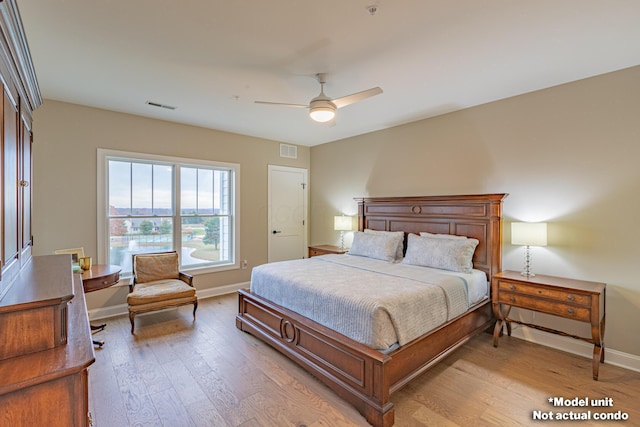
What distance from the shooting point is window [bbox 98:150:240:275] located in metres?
4.10

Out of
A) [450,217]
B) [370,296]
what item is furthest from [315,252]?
[370,296]

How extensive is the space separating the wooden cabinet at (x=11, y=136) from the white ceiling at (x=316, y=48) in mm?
360

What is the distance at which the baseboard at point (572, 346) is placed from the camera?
274 centimetres

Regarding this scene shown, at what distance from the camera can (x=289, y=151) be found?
5.86 metres

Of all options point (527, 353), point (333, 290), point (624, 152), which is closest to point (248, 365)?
point (333, 290)

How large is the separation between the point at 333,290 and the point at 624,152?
300 cm

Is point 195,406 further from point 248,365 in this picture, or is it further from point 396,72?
point 396,72

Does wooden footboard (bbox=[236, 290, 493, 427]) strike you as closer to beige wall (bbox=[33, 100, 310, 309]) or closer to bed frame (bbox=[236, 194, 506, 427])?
bed frame (bbox=[236, 194, 506, 427])

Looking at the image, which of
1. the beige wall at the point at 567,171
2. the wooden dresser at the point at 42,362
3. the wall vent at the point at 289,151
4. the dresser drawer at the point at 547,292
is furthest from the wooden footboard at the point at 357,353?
the wall vent at the point at 289,151

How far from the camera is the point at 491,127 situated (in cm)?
362

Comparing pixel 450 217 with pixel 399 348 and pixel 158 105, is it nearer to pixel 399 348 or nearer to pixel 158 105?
pixel 399 348

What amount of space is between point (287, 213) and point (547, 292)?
4215mm

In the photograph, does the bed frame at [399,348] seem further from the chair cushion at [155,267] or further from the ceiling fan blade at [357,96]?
the ceiling fan blade at [357,96]

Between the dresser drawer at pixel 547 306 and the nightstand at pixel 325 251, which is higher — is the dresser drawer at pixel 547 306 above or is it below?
below
